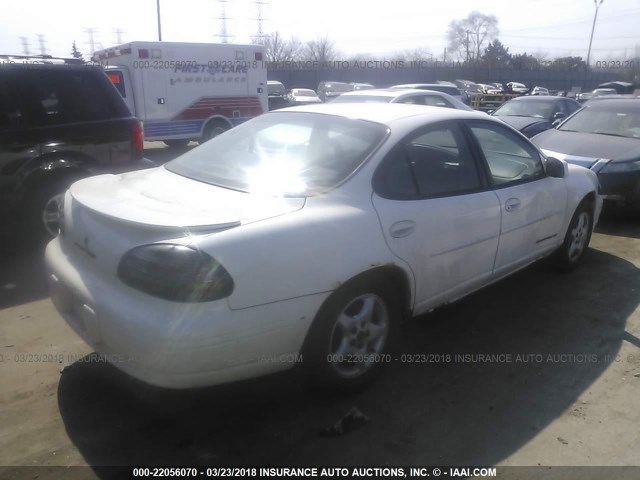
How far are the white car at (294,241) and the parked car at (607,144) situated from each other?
10.3 ft

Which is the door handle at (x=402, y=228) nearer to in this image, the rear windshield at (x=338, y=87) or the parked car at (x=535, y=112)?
the parked car at (x=535, y=112)

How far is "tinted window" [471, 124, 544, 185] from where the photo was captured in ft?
12.2

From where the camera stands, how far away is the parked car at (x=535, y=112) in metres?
10.8

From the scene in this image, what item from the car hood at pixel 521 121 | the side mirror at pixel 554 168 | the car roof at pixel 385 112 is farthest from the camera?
the car hood at pixel 521 121

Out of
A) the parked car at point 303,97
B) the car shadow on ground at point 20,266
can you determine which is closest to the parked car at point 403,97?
the car shadow on ground at point 20,266

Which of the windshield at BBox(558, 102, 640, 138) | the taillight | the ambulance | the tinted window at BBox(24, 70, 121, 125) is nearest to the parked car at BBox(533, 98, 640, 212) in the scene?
the windshield at BBox(558, 102, 640, 138)

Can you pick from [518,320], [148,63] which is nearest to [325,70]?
[148,63]

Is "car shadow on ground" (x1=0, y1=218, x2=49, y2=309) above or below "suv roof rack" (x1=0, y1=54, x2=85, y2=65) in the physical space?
below

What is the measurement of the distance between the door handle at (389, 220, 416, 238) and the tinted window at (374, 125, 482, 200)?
0.53 feet

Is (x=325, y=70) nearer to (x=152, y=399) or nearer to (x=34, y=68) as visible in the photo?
(x=34, y=68)

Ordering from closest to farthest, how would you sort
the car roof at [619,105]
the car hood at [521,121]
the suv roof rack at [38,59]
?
the suv roof rack at [38,59], the car roof at [619,105], the car hood at [521,121]

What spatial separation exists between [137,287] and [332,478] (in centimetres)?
122

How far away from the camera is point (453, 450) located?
253cm

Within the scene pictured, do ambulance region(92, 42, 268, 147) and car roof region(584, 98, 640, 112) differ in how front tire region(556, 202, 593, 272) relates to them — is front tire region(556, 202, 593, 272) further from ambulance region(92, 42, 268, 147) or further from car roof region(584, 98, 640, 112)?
ambulance region(92, 42, 268, 147)
